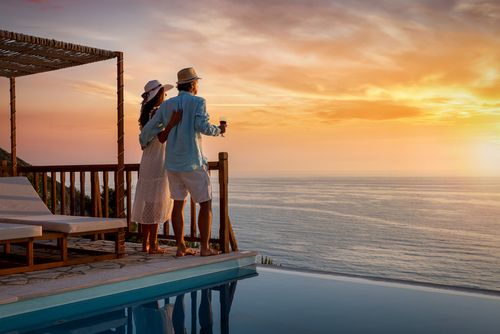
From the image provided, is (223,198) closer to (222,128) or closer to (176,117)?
(222,128)

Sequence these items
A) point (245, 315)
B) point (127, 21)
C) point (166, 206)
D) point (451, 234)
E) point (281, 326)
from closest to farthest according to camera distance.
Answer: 1. point (281, 326)
2. point (245, 315)
3. point (166, 206)
4. point (127, 21)
5. point (451, 234)

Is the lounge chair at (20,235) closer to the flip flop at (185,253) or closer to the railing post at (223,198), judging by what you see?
the flip flop at (185,253)

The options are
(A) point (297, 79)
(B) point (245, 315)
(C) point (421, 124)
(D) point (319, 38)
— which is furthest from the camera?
(C) point (421, 124)

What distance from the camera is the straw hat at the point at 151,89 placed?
552 centimetres

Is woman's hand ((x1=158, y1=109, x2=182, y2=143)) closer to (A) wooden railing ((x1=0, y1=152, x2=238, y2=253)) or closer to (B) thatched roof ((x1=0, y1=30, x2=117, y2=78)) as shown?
(A) wooden railing ((x1=0, y1=152, x2=238, y2=253))

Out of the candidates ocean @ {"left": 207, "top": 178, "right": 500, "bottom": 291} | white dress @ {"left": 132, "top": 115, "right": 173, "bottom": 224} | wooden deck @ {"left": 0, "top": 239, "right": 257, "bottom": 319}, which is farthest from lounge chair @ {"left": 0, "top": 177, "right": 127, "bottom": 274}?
ocean @ {"left": 207, "top": 178, "right": 500, "bottom": 291}

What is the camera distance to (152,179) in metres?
5.65

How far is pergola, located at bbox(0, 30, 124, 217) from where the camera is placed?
17.3 ft

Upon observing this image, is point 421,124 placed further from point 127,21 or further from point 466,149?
point 127,21

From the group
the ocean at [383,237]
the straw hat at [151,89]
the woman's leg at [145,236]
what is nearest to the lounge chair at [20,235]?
the woman's leg at [145,236]

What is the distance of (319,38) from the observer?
30.0m

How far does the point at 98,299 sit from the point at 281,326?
4.90 ft

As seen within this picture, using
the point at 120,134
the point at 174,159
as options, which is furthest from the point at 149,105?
the point at 174,159

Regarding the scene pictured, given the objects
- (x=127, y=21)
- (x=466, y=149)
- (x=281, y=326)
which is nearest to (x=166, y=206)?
(x=281, y=326)
